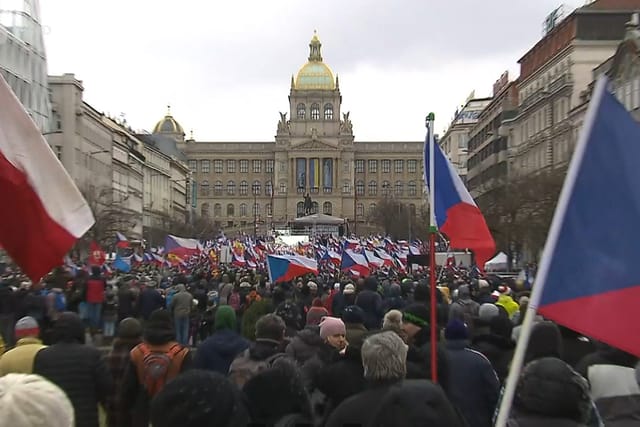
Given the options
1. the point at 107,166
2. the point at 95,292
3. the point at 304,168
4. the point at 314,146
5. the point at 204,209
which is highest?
the point at 314,146

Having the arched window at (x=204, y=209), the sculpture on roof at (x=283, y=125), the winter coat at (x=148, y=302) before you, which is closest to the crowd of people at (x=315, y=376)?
the winter coat at (x=148, y=302)

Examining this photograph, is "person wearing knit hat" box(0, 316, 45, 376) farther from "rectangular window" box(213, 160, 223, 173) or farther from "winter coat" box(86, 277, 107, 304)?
"rectangular window" box(213, 160, 223, 173)

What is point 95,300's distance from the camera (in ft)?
61.3

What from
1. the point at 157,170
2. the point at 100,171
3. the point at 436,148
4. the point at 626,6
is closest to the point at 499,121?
the point at 626,6

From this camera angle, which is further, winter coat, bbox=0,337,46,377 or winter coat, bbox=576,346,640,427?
winter coat, bbox=0,337,46,377

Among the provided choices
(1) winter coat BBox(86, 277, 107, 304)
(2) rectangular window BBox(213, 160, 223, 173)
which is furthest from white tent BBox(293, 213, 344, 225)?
(1) winter coat BBox(86, 277, 107, 304)

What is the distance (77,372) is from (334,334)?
75.4 inches

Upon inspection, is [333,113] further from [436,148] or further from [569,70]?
[436,148]

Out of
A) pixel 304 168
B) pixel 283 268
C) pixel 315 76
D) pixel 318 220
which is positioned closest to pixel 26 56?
pixel 283 268

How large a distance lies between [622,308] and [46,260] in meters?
2.59

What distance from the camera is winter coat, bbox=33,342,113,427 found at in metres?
6.77

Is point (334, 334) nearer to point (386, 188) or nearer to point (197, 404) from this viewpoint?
point (197, 404)

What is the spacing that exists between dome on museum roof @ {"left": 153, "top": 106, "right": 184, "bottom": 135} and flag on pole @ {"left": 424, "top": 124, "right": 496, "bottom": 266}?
515ft

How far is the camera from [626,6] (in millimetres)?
56125
